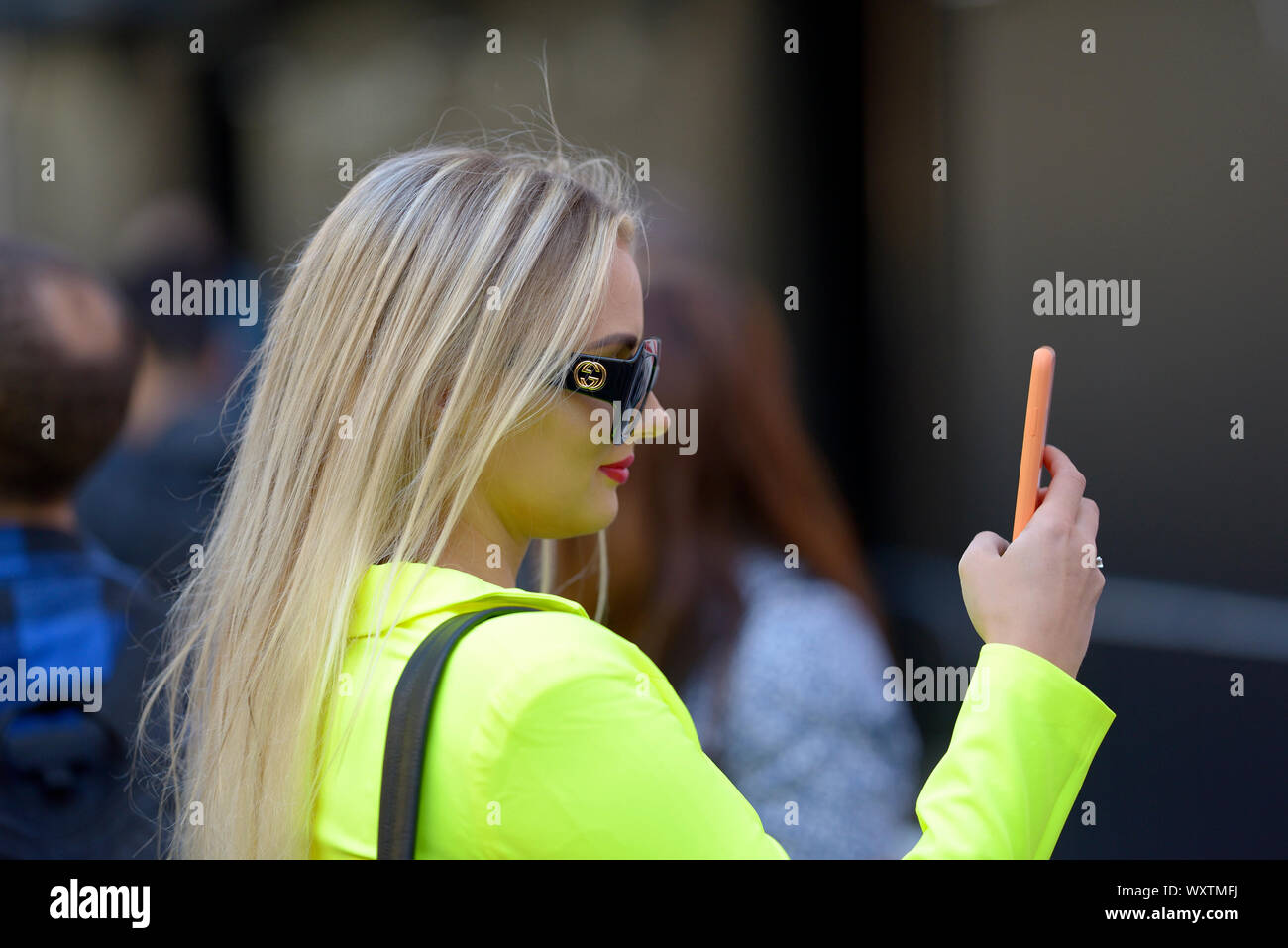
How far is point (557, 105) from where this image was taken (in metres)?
3.16

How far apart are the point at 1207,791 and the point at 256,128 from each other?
3328 mm

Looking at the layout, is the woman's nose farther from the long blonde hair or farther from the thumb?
the thumb

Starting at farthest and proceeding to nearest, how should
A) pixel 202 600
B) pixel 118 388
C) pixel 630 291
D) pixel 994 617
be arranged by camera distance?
pixel 118 388 < pixel 202 600 < pixel 630 291 < pixel 994 617

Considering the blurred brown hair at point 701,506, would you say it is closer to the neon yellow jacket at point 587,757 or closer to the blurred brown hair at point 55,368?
the neon yellow jacket at point 587,757

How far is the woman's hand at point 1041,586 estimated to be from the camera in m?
1.13

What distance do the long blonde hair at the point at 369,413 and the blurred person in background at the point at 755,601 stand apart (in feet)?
3.60

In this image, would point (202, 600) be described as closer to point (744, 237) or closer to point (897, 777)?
point (897, 777)

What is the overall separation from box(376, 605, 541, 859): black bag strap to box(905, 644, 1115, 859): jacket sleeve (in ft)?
1.57

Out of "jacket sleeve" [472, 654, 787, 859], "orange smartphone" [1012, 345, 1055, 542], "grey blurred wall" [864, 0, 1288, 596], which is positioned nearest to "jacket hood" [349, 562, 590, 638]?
"jacket sleeve" [472, 654, 787, 859]

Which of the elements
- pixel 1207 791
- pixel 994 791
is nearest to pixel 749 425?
Result: pixel 994 791

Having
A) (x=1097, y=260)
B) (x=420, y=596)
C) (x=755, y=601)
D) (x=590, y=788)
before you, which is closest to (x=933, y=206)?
(x=1097, y=260)

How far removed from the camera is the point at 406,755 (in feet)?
3.25

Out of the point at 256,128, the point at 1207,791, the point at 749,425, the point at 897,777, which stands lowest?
the point at 1207,791

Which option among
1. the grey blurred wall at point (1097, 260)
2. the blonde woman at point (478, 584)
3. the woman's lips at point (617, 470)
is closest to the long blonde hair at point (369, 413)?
the blonde woman at point (478, 584)
